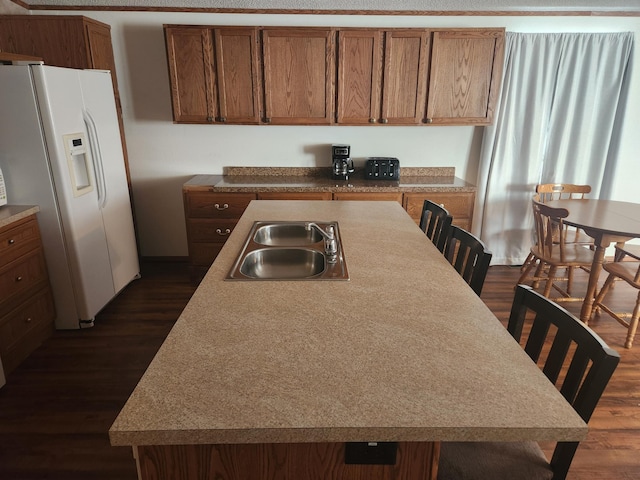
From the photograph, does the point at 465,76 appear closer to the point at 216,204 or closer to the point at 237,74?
the point at 237,74

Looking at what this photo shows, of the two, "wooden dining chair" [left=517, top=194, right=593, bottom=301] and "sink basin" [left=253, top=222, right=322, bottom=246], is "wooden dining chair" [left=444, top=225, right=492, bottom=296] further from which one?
"wooden dining chair" [left=517, top=194, right=593, bottom=301]

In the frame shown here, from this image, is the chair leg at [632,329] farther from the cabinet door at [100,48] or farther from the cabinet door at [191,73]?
the cabinet door at [100,48]

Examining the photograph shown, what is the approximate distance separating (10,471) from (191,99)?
277 cm

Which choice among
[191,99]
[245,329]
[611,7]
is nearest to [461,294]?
[245,329]

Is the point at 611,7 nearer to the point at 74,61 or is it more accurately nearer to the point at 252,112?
the point at 252,112

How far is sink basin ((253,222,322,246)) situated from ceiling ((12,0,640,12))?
2300mm

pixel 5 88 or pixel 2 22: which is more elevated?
pixel 2 22

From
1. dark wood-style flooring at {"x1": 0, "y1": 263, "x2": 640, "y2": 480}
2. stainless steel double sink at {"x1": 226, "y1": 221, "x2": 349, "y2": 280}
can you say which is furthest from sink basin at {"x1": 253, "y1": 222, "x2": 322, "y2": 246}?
dark wood-style flooring at {"x1": 0, "y1": 263, "x2": 640, "y2": 480}

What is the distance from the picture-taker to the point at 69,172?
8.84ft

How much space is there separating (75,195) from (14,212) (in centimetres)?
35

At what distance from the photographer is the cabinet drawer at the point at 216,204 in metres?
3.58

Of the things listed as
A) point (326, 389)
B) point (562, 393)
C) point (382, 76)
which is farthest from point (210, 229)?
point (562, 393)

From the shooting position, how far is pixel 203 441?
3.04 feet

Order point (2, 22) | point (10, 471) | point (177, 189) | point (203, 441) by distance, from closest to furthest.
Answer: point (203, 441) → point (10, 471) → point (2, 22) → point (177, 189)
